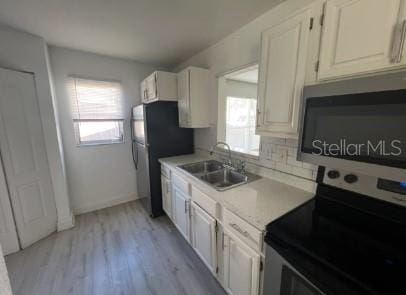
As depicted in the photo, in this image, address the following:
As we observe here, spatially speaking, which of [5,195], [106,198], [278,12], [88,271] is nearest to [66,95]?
[5,195]

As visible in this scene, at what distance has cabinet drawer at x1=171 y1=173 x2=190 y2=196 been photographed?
6.08ft

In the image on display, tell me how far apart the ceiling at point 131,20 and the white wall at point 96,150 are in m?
0.27

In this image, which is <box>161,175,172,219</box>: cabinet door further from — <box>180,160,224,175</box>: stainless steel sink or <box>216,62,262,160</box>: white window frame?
<box>216,62,262,160</box>: white window frame

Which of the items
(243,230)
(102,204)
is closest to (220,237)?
(243,230)

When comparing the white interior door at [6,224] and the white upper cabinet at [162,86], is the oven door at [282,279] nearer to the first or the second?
the white upper cabinet at [162,86]

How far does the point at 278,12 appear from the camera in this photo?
4.94 feet

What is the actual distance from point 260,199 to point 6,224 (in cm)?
266

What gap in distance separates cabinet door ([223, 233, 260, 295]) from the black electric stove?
0.31 metres

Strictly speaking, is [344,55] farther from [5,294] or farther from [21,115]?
[21,115]

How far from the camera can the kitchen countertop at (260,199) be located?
1.08 meters

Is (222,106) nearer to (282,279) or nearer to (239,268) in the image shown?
(239,268)

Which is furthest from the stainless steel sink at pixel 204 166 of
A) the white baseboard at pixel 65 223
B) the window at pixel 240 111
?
the white baseboard at pixel 65 223

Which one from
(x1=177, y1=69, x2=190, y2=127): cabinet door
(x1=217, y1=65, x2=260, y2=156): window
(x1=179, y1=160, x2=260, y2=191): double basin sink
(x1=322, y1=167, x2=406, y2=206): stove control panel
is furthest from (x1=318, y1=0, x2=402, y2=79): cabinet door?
(x1=217, y1=65, x2=260, y2=156): window

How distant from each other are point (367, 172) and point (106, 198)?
130 inches
